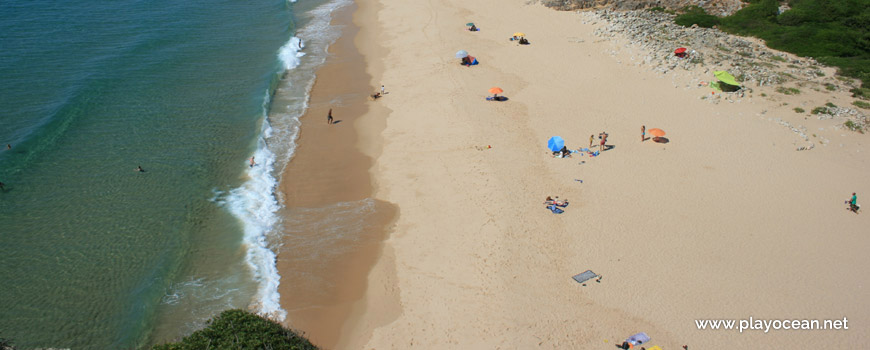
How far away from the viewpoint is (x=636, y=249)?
64.7 ft

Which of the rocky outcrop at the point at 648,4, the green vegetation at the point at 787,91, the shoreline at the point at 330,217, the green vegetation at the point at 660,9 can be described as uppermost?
the rocky outcrop at the point at 648,4

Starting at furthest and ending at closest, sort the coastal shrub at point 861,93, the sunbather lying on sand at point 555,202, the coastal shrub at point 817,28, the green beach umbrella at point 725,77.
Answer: the coastal shrub at point 817,28
the green beach umbrella at point 725,77
the coastal shrub at point 861,93
the sunbather lying on sand at point 555,202

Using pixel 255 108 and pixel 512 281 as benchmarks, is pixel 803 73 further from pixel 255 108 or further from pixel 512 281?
pixel 255 108

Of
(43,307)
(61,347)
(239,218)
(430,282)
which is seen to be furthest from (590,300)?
(43,307)

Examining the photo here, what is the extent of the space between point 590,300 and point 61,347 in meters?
17.5

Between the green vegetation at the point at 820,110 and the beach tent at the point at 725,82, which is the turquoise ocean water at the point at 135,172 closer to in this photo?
the beach tent at the point at 725,82

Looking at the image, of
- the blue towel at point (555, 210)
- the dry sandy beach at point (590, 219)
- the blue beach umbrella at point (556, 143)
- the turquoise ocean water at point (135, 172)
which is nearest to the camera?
the dry sandy beach at point (590, 219)

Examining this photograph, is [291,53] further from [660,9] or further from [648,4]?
[660,9]

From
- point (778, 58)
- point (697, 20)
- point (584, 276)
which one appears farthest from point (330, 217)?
point (697, 20)

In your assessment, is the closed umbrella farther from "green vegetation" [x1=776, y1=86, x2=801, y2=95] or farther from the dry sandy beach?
"green vegetation" [x1=776, y1=86, x2=801, y2=95]

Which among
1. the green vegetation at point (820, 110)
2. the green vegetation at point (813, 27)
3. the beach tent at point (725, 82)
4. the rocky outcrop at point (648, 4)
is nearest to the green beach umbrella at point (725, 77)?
the beach tent at point (725, 82)

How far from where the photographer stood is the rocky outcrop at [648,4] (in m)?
46.3

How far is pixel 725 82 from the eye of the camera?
30797 millimetres

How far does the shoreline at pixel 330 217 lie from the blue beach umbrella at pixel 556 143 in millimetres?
8543
